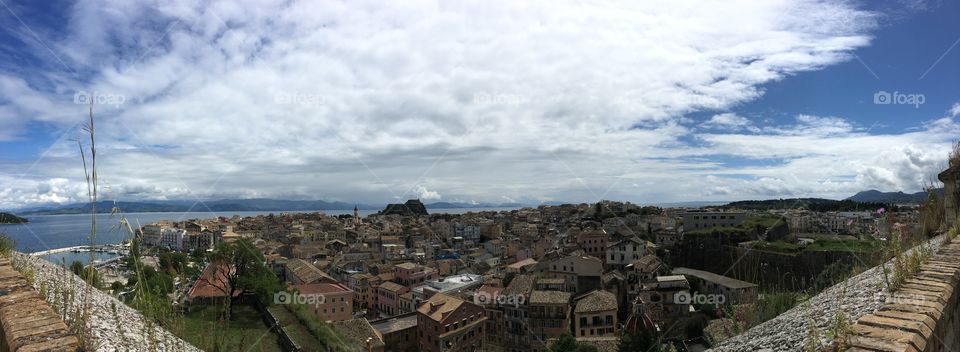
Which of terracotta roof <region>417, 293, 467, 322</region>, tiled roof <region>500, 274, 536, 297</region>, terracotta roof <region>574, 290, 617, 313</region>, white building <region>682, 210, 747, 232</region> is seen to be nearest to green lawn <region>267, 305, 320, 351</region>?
terracotta roof <region>417, 293, 467, 322</region>

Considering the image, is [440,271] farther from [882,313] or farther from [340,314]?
[882,313]

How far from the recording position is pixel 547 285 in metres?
34.0

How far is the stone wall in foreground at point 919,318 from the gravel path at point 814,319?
0.21 m

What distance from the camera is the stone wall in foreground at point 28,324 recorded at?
11.8 ft

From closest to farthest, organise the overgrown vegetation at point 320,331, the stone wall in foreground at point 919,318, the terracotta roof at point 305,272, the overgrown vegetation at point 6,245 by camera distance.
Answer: the stone wall in foreground at point 919,318 < the overgrown vegetation at point 6,245 < the overgrown vegetation at point 320,331 < the terracotta roof at point 305,272

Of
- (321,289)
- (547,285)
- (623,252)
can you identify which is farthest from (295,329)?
(623,252)

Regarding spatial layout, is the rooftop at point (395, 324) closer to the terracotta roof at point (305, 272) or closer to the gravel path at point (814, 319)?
the terracotta roof at point (305, 272)

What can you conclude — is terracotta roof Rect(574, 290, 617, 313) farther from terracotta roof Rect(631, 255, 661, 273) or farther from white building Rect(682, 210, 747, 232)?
white building Rect(682, 210, 747, 232)

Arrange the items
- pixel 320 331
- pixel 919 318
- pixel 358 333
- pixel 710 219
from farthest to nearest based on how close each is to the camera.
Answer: pixel 710 219 < pixel 358 333 < pixel 320 331 < pixel 919 318

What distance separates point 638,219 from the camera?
75375 millimetres

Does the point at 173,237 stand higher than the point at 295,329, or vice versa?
the point at 295,329

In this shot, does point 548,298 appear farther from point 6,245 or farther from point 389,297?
point 6,245

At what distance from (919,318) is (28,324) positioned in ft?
23.6

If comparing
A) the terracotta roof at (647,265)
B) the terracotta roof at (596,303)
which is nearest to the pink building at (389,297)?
the terracotta roof at (596,303)
